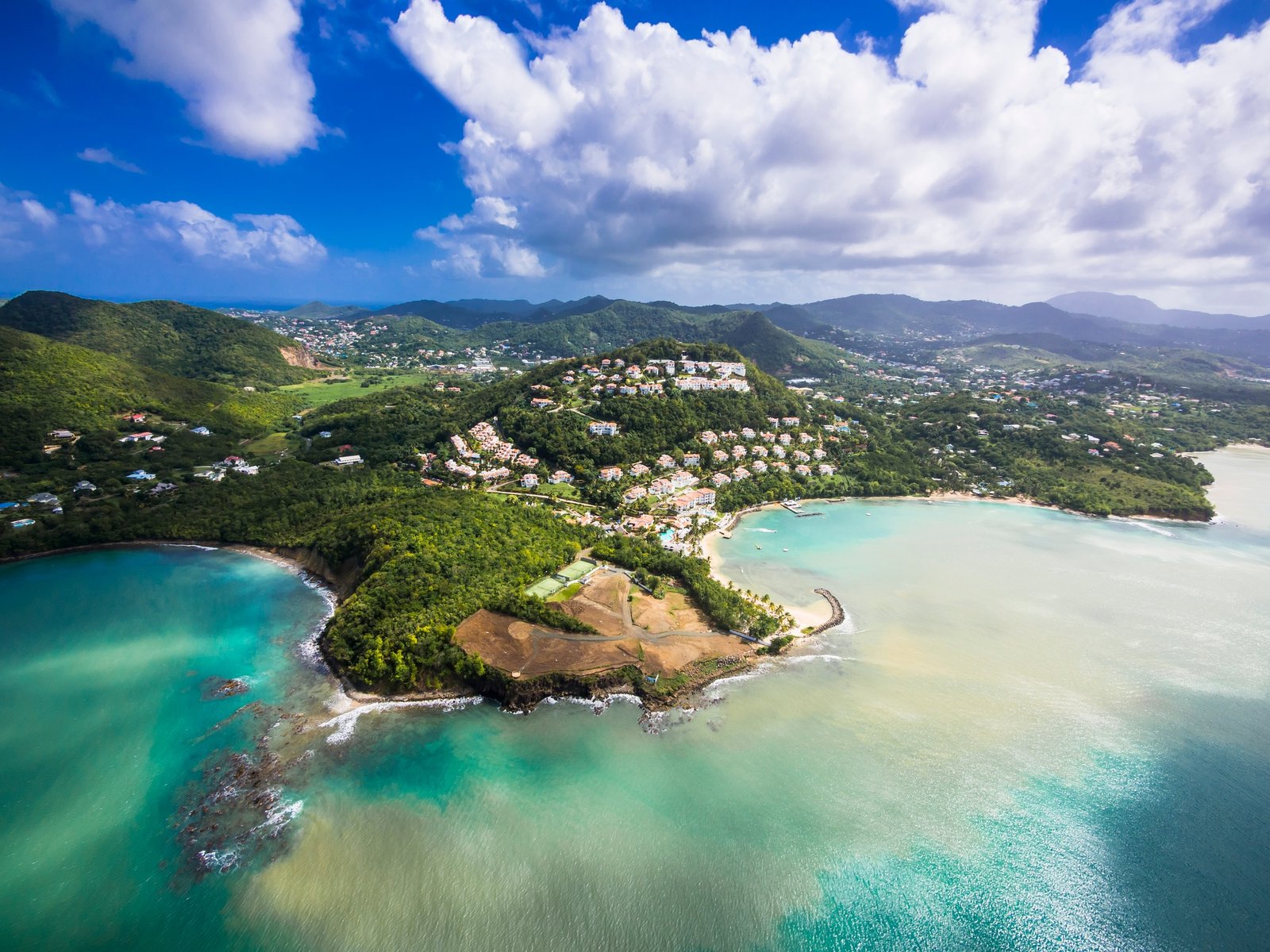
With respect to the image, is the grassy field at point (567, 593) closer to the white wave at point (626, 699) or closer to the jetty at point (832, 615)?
the white wave at point (626, 699)

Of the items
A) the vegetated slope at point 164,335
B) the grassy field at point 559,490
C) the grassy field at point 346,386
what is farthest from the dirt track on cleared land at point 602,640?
the vegetated slope at point 164,335

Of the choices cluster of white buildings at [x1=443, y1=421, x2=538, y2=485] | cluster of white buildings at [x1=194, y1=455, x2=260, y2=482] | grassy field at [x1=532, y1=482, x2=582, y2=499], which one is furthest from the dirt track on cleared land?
cluster of white buildings at [x1=194, y1=455, x2=260, y2=482]

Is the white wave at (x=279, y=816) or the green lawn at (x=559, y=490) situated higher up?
the green lawn at (x=559, y=490)

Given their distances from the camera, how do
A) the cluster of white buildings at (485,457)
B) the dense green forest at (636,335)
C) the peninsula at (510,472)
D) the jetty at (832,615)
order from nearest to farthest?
1. the peninsula at (510,472)
2. the jetty at (832,615)
3. the cluster of white buildings at (485,457)
4. the dense green forest at (636,335)

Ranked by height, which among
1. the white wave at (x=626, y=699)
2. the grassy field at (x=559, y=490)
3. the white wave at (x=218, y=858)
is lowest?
the white wave at (x=626, y=699)

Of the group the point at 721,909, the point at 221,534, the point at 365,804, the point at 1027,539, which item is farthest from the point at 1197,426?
the point at 221,534

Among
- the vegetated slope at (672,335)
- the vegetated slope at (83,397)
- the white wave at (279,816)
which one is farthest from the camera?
the vegetated slope at (672,335)

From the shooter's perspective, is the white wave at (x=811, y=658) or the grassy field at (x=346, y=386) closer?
Result: the white wave at (x=811, y=658)
